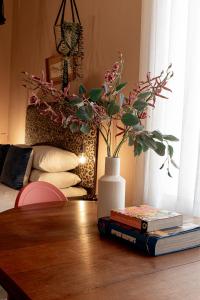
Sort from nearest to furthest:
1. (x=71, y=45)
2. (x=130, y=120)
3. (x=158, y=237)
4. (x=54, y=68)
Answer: (x=158, y=237) < (x=130, y=120) < (x=71, y=45) < (x=54, y=68)

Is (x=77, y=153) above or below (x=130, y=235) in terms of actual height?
above

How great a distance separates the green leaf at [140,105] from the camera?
1.27 metres

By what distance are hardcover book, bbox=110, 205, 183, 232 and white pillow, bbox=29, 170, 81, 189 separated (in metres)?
1.56

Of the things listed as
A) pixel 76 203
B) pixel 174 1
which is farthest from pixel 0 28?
pixel 76 203

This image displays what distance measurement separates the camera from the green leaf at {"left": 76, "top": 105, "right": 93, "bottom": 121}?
48.7 inches

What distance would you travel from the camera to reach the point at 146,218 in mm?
1135

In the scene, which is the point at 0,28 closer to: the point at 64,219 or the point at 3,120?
the point at 3,120

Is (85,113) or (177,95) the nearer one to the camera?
(85,113)

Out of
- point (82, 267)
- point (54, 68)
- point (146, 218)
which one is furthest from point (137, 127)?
point (54, 68)

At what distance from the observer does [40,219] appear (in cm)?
143

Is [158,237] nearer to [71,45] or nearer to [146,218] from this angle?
[146,218]

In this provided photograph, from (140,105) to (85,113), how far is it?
196 millimetres

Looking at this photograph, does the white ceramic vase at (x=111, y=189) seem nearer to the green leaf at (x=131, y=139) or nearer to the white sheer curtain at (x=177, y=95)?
the green leaf at (x=131, y=139)

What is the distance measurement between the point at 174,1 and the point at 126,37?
554mm
